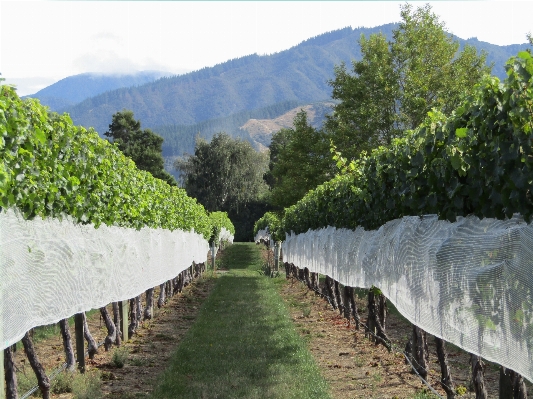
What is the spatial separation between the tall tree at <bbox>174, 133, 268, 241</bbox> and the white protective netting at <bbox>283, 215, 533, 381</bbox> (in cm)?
5365

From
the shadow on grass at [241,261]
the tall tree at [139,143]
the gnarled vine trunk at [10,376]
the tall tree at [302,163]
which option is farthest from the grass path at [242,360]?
the tall tree at [139,143]

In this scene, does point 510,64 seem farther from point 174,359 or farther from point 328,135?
point 328,135

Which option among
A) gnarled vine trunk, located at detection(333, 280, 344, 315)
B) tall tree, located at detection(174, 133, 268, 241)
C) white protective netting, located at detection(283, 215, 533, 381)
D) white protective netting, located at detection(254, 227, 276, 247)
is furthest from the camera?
tall tree, located at detection(174, 133, 268, 241)

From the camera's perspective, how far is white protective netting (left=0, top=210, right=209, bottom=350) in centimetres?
502

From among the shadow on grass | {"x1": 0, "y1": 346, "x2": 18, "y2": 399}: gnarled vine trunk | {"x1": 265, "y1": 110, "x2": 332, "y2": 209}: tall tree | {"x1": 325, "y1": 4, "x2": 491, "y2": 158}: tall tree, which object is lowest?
the shadow on grass

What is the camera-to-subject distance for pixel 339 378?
8.64 m

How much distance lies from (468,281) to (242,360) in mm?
5426

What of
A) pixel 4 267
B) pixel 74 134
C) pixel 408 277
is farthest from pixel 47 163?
pixel 408 277

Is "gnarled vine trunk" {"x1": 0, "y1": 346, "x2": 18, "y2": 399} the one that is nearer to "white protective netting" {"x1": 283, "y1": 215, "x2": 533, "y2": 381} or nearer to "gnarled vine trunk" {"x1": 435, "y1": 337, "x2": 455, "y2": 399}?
"white protective netting" {"x1": 283, "y1": 215, "x2": 533, "y2": 381}

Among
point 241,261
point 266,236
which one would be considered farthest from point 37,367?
point 266,236

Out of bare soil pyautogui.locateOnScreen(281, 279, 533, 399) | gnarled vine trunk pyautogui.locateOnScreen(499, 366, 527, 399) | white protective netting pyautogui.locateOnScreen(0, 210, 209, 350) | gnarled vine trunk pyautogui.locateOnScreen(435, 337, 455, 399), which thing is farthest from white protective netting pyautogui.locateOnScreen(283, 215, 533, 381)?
white protective netting pyautogui.locateOnScreen(0, 210, 209, 350)

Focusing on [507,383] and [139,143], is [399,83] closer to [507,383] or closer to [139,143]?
[507,383]

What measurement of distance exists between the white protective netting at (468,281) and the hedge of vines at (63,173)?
3.74m

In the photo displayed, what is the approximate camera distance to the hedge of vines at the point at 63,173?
230 inches
